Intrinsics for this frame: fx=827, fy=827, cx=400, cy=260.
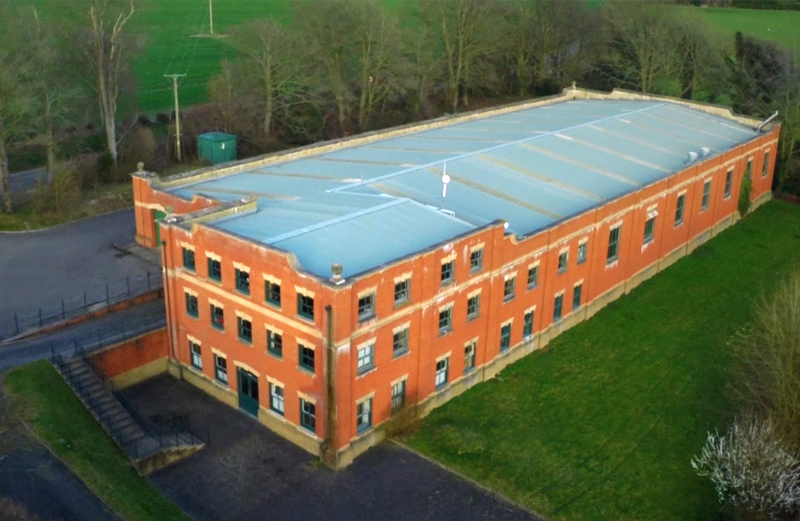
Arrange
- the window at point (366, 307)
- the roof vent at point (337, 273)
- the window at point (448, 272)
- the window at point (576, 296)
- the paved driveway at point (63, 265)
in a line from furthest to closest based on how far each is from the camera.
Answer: the window at point (576, 296) → the paved driveway at point (63, 265) → the window at point (448, 272) → the window at point (366, 307) → the roof vent at point (337, 273)

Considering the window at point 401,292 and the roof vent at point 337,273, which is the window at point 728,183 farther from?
the roof vent at point 337,273

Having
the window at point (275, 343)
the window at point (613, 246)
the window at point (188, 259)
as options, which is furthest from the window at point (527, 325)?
the window at point (188, 259)

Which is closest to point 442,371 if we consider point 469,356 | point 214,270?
point 469,356

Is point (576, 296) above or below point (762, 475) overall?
below

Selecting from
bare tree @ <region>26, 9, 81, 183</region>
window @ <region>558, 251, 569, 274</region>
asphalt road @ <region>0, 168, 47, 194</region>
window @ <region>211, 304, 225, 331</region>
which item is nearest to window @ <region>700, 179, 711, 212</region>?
window @ <region>558, 251, 569, 274</region>

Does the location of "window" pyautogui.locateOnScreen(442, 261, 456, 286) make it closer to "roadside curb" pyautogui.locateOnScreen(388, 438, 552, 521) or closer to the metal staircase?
"roadside curb" pyautogui.locateOnScreen(388, 438, 552, 521)

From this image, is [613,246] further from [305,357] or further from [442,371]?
[305,357]
